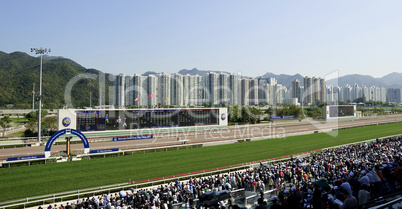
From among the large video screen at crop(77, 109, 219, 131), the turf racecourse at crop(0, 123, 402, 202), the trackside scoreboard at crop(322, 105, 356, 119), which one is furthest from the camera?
the trackside scoreboard at crop(322, 105, 356, 119)

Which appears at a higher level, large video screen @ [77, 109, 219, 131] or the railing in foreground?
large video screen @ [77, 109, 219, 131]

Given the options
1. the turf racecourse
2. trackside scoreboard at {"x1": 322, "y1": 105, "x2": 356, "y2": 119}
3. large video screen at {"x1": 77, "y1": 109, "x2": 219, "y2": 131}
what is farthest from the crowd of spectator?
trackside scoreboard at {"x1": 322, "y1": 105, "x2": 356, "y2": 119}

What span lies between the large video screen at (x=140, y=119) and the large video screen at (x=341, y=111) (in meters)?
34.2

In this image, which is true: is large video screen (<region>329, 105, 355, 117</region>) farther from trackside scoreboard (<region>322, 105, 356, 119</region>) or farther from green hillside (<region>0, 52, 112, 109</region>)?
green hillside (<region>0, 52, 112, 109</region>)

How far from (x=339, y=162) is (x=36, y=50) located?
37.0 meters

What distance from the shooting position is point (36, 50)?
3369 centimetres

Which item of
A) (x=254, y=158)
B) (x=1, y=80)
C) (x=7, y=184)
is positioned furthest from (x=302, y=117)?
(x=1, y=80)

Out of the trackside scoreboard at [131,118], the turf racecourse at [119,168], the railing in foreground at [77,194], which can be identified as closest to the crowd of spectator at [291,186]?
the railing in foreground at [77,194]

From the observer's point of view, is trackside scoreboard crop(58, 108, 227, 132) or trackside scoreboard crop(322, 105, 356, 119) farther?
trackside scoreboard crop(322, 105, 356, 119)

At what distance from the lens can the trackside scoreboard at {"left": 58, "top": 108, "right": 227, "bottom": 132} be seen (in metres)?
29.8

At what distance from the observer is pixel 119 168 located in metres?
20.1

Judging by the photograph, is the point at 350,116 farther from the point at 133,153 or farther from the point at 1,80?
the point at 1,80

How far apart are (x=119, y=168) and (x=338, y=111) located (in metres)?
56.1

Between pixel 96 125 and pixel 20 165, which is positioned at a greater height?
pixel 96 125
